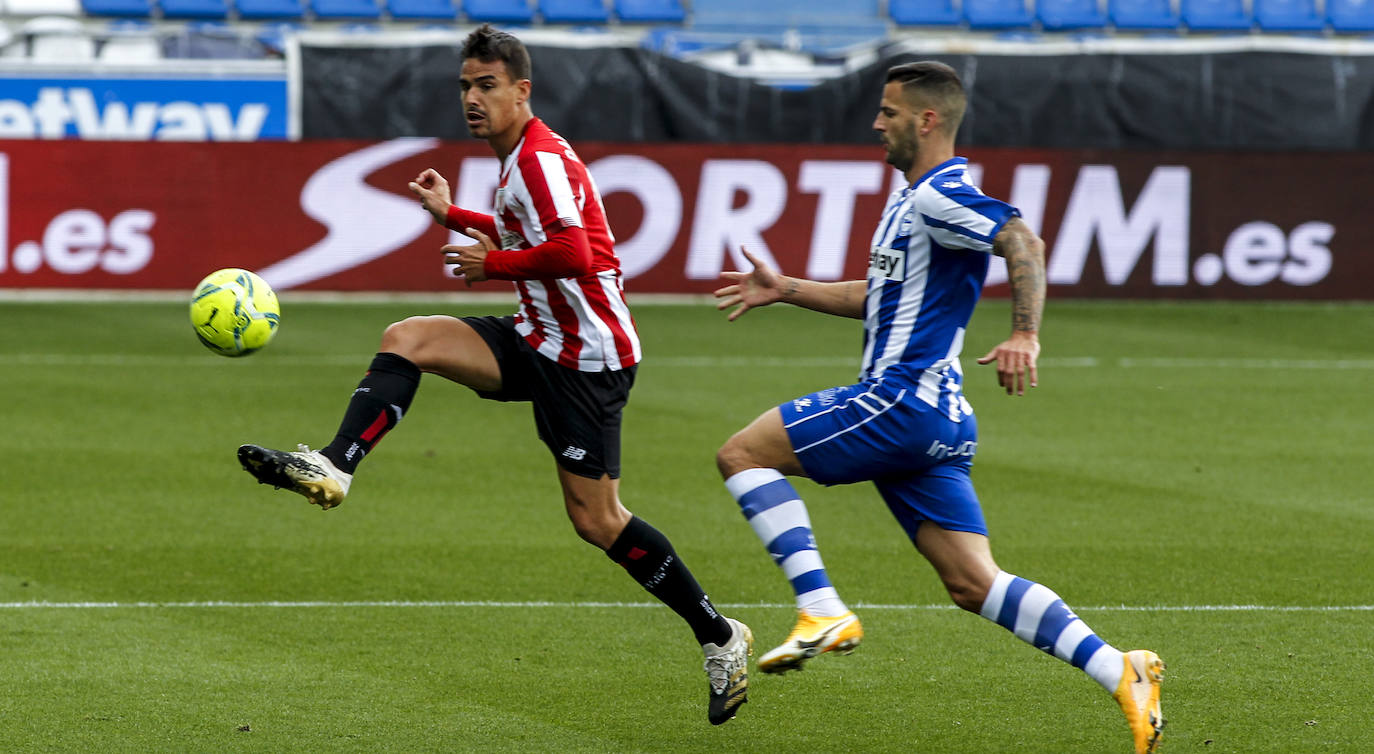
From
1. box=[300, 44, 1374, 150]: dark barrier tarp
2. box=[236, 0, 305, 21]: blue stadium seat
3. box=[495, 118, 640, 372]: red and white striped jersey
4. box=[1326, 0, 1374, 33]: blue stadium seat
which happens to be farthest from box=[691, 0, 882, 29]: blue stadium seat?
box=[495, 118, 640, 372]: red and white striped jersey

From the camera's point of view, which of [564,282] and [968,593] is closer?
[968,593]

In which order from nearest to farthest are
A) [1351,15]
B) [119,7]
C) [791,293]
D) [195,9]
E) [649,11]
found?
[791,293] < [119,7] < [195,9] < [649,11] < [1351,15]

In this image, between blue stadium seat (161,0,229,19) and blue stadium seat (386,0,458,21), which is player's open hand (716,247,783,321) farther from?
blue stadium seat (161,0,229,19)

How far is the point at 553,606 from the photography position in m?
6.89

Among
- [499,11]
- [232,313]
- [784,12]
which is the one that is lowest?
[499,11]

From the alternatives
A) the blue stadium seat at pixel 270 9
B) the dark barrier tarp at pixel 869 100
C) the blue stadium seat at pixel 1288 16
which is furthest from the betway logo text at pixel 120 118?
the blue stadium seat at pixel 1288 16

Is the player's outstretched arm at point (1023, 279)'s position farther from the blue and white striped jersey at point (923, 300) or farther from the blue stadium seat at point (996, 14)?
the blue stadium seat at point (996, 14)

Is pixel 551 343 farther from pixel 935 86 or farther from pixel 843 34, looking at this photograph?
pixel 843 34

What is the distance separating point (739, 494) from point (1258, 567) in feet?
11.7

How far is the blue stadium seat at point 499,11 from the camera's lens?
26984 millimetres

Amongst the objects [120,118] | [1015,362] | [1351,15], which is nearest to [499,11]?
[120,118]

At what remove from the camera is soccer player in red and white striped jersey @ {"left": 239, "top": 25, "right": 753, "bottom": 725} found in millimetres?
5402

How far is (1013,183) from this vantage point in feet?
61.1

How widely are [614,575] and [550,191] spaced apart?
2.54m
